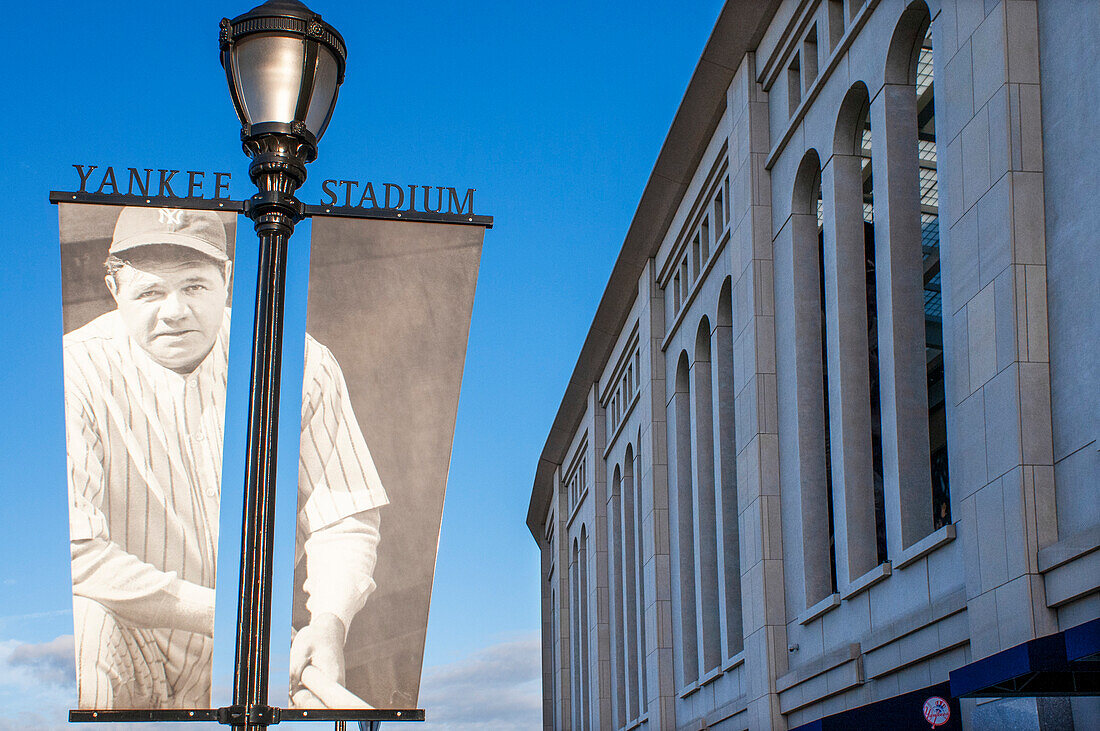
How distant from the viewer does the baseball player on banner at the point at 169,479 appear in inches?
249

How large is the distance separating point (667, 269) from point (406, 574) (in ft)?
74.9

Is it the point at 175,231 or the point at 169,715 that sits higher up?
the point at 175,231

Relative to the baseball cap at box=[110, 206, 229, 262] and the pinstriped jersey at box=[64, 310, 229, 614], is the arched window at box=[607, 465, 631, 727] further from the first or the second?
the pinstriped jersey at box=[64, 310, 229, 614]

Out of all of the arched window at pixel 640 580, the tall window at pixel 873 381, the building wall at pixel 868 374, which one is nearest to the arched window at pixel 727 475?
the building wall at pixel 868 374

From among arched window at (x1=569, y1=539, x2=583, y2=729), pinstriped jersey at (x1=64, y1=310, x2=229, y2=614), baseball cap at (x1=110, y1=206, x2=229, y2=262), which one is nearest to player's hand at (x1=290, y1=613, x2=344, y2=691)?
pinstriped jersey at (x1=64, y1=310, x2=229, y2=614)

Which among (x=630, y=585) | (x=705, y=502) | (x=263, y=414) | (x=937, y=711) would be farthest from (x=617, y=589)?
(x=263, y=414)

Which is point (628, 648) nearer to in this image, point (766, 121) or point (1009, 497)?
point (766, 121)

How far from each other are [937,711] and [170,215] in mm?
8815

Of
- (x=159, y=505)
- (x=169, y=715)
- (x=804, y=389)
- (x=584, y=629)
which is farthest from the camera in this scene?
(x=584, y=629)

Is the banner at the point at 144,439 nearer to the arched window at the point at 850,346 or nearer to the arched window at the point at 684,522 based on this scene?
the arched window at the point at 850,346

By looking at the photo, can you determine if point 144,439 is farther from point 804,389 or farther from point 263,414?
point 804,389

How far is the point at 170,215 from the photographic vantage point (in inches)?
274

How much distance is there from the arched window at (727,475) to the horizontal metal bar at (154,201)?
1650 centimetres

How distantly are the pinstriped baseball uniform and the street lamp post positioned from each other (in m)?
0.38
